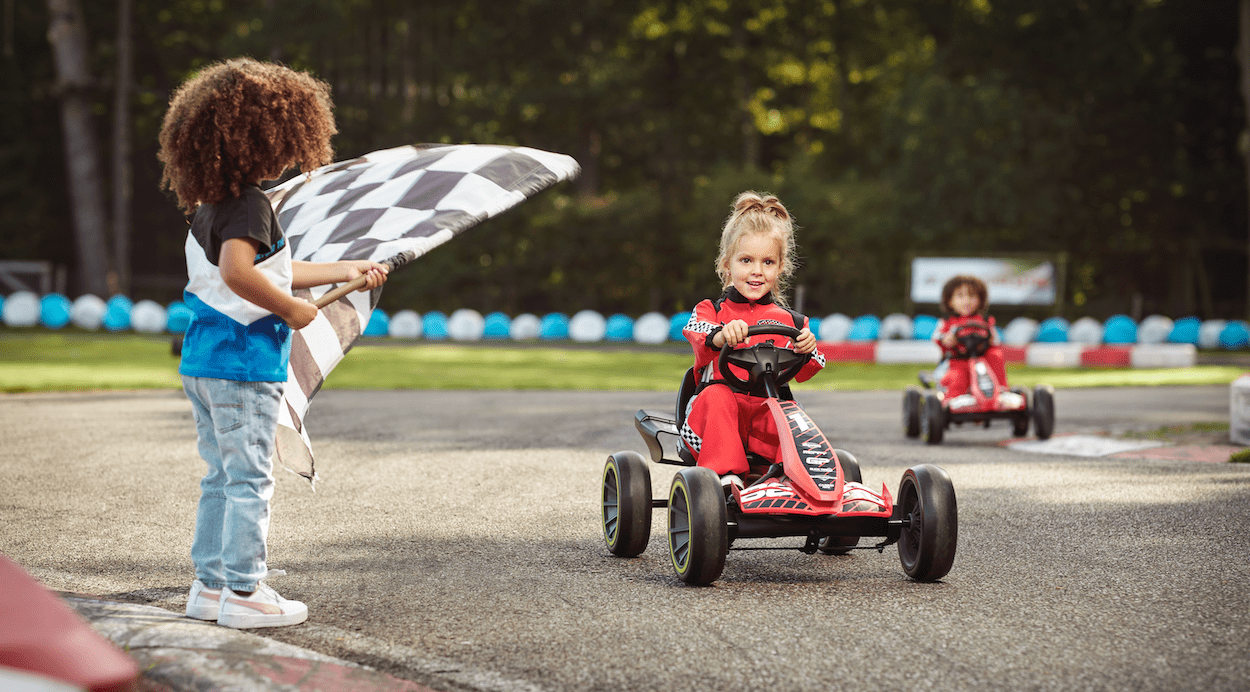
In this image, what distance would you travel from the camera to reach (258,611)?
3201 mm

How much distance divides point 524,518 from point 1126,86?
28473 millimetres

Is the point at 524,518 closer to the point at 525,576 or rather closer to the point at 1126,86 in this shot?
the point at 525,576

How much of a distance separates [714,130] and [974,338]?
89.3 ft

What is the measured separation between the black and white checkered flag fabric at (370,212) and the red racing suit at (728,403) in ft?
3.01

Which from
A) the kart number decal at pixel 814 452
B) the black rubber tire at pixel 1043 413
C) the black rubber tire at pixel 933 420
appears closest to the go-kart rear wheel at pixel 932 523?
the kart number decal at pixel 814 452

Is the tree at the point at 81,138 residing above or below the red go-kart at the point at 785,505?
above

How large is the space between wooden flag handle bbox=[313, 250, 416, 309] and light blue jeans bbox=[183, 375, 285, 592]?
0.28m

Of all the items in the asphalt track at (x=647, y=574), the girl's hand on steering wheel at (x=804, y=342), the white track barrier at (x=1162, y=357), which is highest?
the girl's hand on steering wheel at (x=804, y=342)

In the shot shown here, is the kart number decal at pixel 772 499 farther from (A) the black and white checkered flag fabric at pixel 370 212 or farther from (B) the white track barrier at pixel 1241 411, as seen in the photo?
(B) the white track barrier at pixel 1241 411

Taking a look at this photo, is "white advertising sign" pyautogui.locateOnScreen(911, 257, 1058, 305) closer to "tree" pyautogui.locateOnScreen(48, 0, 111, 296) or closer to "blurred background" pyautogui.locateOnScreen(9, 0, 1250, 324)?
"blurred background" pyautogui.locateOnScreen(9, 0, 1250, 324)

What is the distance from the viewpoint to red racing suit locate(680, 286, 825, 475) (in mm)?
4117

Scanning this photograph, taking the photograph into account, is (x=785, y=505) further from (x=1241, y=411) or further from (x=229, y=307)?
(x=1241, y=411)

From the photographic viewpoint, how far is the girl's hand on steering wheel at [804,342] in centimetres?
407

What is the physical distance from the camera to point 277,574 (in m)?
3.84
